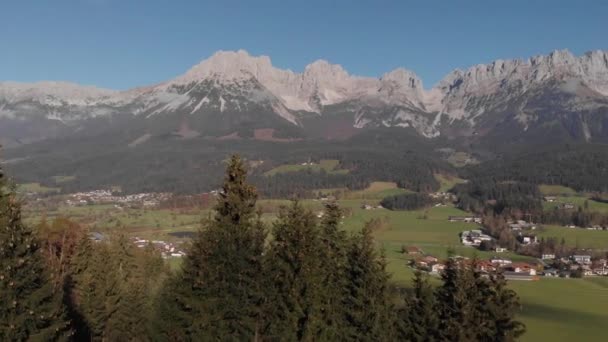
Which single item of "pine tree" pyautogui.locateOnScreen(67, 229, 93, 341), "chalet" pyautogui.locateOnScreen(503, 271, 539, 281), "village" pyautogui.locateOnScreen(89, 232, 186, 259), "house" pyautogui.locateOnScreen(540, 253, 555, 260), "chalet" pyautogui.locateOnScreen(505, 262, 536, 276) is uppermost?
"pine tree" pyautogui.locateOnScreen(67, 229, 93, 341)

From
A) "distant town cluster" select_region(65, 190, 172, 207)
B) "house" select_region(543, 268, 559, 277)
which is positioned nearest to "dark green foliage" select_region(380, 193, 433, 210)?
"distant town cluster" select_region(65, 190, 172, 207)

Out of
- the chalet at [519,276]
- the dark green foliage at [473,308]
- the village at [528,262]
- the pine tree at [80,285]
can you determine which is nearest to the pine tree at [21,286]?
the pine tree at [80,285]

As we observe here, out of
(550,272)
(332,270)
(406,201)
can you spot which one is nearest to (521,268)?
(550,272)

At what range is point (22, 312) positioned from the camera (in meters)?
17.5

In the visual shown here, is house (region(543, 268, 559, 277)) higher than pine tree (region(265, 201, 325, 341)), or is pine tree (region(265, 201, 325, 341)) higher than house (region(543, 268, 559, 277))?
pine tree (region(265, 201, 325, 341))

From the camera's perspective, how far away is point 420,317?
24.8 m

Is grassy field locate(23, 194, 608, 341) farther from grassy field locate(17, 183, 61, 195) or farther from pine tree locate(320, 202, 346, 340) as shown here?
grassy field locate(17, 183, 61, 195)

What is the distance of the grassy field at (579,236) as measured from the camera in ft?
321

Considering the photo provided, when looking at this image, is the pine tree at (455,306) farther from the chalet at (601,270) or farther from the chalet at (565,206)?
the chalet at (565,206)

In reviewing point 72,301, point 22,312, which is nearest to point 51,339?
point 22,312

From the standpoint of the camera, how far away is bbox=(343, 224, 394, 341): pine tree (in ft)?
72.5

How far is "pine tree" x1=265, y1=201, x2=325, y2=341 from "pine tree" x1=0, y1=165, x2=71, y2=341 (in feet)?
22.9

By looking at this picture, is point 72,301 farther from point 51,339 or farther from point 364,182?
point 364,182

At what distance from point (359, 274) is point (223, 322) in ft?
18.9
